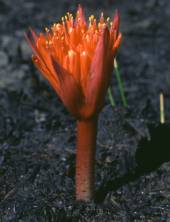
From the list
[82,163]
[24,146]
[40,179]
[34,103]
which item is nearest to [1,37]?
[34,103]

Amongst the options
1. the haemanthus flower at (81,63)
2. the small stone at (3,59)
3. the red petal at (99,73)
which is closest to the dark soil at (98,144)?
the small stone at (3,59)

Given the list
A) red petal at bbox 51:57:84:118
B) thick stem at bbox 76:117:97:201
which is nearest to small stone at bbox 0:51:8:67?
thick stem at bbox 76:117:97:201

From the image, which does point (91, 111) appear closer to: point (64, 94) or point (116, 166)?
point (64, 94)

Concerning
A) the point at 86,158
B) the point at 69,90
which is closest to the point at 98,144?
the point at 86,158

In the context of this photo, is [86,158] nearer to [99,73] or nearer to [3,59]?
[99,73]

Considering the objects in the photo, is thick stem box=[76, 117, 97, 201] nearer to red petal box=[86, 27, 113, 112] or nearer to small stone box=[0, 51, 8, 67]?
red petal box=[86, 27, 113, 112]

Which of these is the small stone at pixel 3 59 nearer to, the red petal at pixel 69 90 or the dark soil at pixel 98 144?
the dark soil at pixel 98 144
